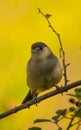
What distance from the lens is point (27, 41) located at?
19.8 feet

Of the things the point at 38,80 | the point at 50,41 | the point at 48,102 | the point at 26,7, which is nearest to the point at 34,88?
the point at 38,80

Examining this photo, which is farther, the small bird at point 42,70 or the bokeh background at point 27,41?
the bokeh background at point 27,41

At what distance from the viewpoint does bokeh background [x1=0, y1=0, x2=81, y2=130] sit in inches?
207

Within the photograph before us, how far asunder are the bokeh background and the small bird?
2.02 meters

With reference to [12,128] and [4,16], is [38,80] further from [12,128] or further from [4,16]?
[4,16]

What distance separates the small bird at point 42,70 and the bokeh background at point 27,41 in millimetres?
2018

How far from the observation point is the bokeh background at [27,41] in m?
5.25

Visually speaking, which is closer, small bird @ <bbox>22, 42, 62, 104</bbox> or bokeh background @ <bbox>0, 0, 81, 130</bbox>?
small bird @ <bbox>22, 42, 62, 104</bbox>

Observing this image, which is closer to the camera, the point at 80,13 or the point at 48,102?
the point at 48,102

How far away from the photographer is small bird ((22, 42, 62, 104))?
274 centimetres

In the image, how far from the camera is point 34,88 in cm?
292

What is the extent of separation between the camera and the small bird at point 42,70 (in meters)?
2.74

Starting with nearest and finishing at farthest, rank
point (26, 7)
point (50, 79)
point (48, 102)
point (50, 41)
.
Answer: point (50, 79) → point (48, 102) → point (50, 41) → point (26, 7)

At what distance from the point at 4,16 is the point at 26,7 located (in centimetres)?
25
